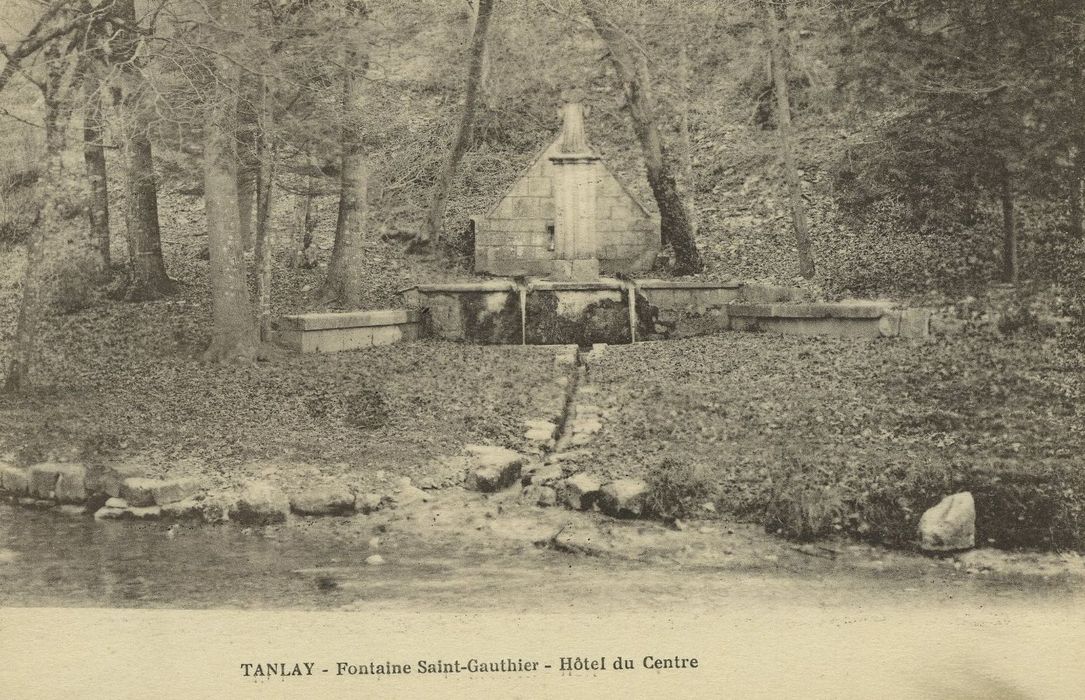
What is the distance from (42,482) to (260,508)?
A: 5.25 feet

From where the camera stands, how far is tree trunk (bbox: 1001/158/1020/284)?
10.8 m

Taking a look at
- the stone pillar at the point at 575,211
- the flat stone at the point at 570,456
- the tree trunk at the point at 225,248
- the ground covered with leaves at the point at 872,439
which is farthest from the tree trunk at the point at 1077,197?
the tree trunk at the point at 225,248

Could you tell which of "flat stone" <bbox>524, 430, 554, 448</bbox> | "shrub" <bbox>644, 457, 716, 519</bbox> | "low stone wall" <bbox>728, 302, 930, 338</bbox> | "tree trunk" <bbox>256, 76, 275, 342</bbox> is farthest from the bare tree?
"shrub" <bbox>644, 457, 716, 519</bbox>

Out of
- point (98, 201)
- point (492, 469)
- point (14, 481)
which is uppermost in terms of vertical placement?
point (98, 201)

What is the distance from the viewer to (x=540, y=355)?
11.1 meters

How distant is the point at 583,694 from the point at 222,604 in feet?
6.70

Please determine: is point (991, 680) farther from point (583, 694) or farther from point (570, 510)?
point (570, 510)

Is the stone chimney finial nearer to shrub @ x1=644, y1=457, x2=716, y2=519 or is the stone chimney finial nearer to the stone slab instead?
the stone slab

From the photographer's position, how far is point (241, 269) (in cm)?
966

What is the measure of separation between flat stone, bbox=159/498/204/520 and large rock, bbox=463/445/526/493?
1.89 m

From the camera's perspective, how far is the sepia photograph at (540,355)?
4.71 metres

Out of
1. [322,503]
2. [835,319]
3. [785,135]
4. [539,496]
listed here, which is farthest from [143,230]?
[785,135]

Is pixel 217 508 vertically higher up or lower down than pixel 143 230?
lower down

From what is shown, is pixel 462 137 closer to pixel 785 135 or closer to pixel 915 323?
pixel 785 135
